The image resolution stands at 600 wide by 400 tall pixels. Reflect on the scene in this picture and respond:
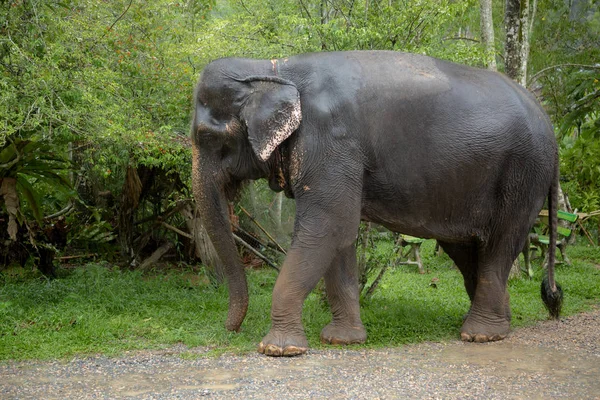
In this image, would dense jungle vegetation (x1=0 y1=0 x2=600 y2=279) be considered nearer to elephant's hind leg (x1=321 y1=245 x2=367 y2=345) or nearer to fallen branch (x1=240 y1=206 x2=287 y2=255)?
fallen branch (x1=240 y1=206 x2=287 y2=255)

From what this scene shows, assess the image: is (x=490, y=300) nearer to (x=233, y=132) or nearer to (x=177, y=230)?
(x=233, y=132)

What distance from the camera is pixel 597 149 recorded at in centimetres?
1512

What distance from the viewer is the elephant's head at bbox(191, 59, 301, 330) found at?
671 centimetres

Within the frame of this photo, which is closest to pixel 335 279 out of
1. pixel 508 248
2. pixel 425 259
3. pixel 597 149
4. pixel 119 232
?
pixel 508 248

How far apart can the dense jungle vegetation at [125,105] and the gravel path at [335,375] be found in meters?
2.09

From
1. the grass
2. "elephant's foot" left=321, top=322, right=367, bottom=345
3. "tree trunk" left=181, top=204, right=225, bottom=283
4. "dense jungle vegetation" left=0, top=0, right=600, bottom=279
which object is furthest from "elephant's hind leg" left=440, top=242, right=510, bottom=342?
"tree trunk" left=181, top=204, right=225, bottom=283

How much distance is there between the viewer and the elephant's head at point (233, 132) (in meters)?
6.71

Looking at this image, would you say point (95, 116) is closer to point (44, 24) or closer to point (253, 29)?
point (44, 24)

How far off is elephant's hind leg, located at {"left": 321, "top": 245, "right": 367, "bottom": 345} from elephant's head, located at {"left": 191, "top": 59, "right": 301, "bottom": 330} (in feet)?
2.67

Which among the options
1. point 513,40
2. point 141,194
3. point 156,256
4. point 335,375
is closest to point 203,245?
point 156,256

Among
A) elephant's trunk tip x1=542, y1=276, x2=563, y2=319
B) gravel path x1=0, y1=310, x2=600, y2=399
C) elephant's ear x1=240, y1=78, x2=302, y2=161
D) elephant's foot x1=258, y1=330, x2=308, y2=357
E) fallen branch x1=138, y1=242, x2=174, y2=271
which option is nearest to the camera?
gravel path x1=0, y1=310, x2=600, y2=399

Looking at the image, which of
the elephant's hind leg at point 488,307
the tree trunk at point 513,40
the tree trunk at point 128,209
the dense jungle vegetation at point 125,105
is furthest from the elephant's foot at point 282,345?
the tree trunk at point 513,40

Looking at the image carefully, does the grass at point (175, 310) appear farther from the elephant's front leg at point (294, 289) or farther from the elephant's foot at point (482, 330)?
the elephant's front leg at point (294, 289)

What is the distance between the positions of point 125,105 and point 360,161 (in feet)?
8.17
